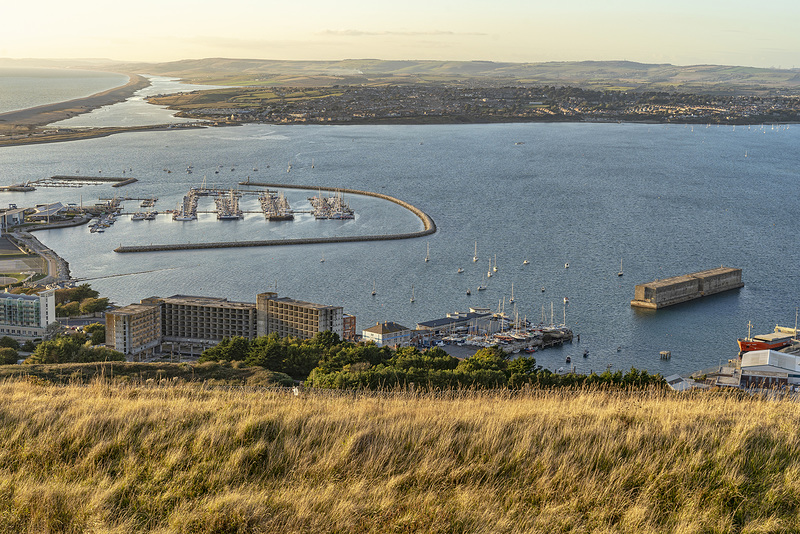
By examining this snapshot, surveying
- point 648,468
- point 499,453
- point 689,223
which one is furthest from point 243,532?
point 689,223

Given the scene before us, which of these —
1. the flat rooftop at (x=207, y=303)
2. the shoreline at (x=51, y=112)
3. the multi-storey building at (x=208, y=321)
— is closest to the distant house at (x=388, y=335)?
the multi-storey building at (x=208, y=321)

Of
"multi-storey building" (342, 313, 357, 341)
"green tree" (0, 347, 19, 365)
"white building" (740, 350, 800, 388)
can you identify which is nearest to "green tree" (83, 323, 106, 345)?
"green tree" (0, 347, 19, 365)

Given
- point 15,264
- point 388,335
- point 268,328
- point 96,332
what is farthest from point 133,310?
point 15,264

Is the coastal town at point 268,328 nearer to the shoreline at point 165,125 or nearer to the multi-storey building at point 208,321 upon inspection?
the multi-storey building at point 208,321

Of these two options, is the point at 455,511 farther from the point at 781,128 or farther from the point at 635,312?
the point at 781,128

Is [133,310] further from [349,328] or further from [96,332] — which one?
[349,328]

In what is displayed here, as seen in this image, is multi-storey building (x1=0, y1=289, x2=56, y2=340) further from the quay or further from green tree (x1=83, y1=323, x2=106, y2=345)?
the quay
